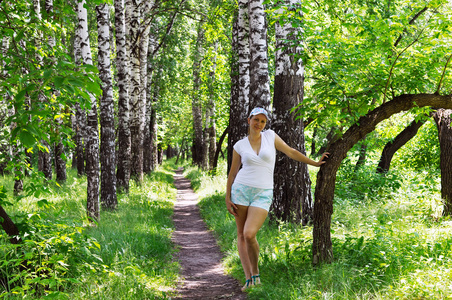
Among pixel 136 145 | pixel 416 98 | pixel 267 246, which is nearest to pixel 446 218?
pixel 267 246

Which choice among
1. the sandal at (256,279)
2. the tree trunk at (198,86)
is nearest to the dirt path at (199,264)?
the sandal at (256,279)

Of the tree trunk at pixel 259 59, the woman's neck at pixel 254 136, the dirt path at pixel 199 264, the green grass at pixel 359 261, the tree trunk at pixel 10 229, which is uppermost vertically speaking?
the tree trunk at pixel 259 59

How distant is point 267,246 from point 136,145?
10101 mm

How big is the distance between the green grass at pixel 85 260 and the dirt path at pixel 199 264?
0.81 ft

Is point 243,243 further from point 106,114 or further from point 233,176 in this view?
point 106,114

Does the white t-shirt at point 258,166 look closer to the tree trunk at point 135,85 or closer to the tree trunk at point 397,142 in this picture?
the tree trunk at point 397,142

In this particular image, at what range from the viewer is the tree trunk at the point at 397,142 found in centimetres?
1335

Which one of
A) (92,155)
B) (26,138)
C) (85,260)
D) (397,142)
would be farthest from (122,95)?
(26,138)

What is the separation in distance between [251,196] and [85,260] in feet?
7.90

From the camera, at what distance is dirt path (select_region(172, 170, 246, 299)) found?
549 cm

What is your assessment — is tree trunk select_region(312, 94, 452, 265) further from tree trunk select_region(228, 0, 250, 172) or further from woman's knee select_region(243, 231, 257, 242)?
tree trunk select_region(228, 0, 250, 172)

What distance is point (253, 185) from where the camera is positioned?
499 cm

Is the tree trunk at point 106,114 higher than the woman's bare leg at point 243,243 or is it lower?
higher

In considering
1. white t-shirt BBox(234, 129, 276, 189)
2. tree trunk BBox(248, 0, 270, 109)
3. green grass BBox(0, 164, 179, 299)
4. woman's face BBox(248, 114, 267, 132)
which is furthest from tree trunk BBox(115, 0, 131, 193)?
white t-shirt BBox(234, 129, 276, 189)
